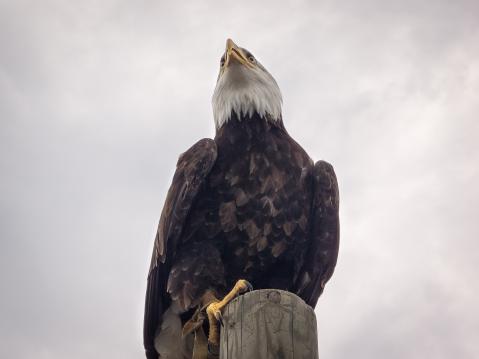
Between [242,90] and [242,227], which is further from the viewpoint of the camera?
[242,90]

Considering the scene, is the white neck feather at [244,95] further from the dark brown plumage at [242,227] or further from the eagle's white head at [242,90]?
the dark brown plumage at [242,227]

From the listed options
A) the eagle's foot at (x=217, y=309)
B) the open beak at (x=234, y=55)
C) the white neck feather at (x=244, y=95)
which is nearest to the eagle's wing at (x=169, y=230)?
the white neck feather at (x=244, y=95)

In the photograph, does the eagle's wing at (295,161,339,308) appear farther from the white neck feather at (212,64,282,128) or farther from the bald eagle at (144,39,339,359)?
the white neck feather at (212,64,282,128)

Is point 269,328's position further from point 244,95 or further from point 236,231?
point 244,95

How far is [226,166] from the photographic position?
560cm

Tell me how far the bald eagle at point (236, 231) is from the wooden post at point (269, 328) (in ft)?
5.81

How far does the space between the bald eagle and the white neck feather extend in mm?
452

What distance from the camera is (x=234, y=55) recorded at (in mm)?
6398

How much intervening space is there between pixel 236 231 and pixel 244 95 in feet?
4.92

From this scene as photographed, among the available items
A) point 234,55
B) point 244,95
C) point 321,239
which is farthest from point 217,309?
point 234,55

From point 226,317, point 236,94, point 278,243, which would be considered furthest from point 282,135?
point 226,317

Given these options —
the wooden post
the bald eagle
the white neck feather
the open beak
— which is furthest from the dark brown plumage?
the wooden post

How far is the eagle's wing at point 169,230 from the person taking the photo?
211 inches

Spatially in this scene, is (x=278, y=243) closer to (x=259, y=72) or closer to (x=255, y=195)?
(x=255, y=195)
